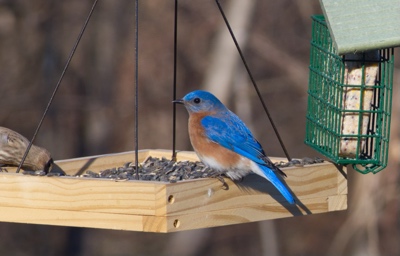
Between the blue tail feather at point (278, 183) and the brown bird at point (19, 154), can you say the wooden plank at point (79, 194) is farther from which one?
the blue tail feather at point (278, 183)

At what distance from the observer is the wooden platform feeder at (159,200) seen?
5246 mm

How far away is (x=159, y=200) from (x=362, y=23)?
1839 mm

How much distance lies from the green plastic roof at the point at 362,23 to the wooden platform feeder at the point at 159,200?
0.94 meters

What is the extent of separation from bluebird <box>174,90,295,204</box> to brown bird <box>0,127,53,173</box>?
3.42 feet

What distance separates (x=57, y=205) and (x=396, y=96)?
6727 millimetres

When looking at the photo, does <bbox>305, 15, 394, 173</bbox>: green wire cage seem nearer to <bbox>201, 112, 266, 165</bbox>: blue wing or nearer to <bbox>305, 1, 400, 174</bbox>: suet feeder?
<bbox>305, 1, 400, 174</bbox>: suet feeder

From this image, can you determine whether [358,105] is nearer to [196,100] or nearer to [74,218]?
[196,100]

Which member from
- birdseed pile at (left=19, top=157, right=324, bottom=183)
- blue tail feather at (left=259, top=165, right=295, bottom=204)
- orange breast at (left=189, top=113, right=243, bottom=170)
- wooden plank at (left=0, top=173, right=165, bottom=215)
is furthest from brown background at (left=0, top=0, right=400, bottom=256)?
wooden plank at (left=0, top=173, right=165, bottom=215)

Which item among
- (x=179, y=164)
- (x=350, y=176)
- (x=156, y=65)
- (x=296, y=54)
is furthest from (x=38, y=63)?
(x=179, y=164)

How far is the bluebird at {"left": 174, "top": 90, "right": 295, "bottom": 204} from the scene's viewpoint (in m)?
5.92

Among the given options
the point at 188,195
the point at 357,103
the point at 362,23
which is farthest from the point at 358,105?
the point at 188,195

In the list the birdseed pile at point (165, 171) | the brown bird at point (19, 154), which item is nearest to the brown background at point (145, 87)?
the birdseed pile at point (165, 171)

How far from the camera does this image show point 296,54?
45.2 feet

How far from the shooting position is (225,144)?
6.16m
